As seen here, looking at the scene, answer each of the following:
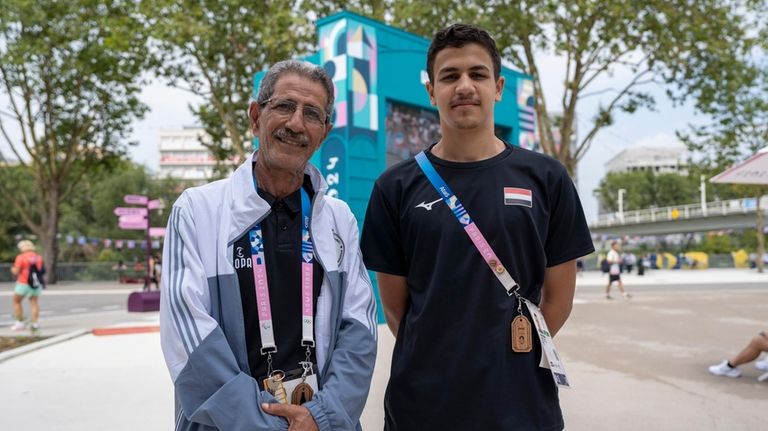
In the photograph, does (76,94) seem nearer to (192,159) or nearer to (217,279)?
(217,279)

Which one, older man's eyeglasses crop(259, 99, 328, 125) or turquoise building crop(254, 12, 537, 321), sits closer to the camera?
older man's eyeglasses crop(259, 99, 328, 125)

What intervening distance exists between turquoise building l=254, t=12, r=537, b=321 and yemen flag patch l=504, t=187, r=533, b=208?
272 inches

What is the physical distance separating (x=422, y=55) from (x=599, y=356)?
19.0 feet

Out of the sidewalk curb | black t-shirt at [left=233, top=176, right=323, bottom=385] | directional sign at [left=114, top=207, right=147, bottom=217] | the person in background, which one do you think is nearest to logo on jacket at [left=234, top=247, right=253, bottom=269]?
black t-shirt at [left=233, top=176, right=323, bottom=385]

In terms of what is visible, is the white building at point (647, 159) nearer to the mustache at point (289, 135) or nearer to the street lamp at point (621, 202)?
the street lamp at point (621, 202)

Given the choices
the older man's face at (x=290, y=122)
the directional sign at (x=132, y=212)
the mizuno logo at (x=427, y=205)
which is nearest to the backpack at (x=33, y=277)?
the directional sign at (x=132, y=212)

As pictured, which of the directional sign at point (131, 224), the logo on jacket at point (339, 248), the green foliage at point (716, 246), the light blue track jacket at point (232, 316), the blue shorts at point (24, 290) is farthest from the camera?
the green foliage at point (716, 246)

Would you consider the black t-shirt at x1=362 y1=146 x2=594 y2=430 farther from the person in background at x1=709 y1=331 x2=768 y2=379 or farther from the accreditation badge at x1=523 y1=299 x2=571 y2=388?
the person in background at x1=709 y1=331 x2=768 y2=379

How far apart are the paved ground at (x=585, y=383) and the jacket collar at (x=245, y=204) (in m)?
2.88

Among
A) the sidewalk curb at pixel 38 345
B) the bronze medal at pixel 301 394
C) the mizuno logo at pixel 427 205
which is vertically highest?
the mizuno logo at pixel 427 205

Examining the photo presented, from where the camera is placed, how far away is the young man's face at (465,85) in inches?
73.6

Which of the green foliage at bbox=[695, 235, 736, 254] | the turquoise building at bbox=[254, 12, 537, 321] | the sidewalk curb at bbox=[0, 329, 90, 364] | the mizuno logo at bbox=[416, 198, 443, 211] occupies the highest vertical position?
the turquoise building at bbox=[254, 12, 537, 321]

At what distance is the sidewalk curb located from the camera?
24.4 ft

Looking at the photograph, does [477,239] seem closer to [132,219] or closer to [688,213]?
[132,219]
